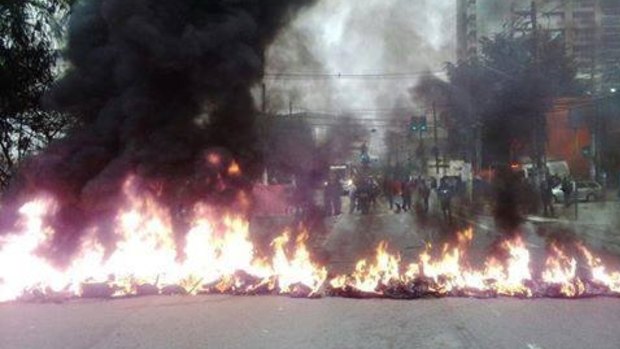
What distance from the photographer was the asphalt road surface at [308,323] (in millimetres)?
7035

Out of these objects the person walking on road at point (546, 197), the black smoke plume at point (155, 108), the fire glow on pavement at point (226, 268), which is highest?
the black smoke plume at point (155, 108)

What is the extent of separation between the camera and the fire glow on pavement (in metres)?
9.79

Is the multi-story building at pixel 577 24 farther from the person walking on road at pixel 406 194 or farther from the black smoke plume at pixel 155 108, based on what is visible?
the black smoke plume at pixel 155 108

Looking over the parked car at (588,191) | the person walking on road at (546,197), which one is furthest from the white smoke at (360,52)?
the parked car at (588,191)

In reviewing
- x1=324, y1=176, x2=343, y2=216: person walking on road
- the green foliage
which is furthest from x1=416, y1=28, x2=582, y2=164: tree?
x1=324, y1=176, x2=343, y2=216: person walking on road

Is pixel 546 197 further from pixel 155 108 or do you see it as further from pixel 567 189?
pixel 155 108

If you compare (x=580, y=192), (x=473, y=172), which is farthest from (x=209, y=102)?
(x=580, y=192)

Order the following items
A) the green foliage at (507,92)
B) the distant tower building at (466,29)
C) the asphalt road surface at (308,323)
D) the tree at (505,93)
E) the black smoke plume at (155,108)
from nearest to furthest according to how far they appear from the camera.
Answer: the asphalt road surface at (308,323) < the black smoke plume at (155,108) < the distant tower building at (466,29) < the tree at (505,93) < the green foliage at (507,92)

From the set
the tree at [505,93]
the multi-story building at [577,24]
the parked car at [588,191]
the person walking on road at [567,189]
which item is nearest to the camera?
the tree at [505,93]

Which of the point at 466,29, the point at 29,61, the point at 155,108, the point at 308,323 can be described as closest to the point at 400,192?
the point at 466,29

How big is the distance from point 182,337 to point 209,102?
6.23 meters

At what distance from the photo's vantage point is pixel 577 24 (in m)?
20.3

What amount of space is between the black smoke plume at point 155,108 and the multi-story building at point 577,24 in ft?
18.0

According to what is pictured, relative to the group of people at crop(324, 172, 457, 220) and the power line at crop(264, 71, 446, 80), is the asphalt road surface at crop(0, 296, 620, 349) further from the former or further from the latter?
the group of people at crop(324, 172, 457, 220)
